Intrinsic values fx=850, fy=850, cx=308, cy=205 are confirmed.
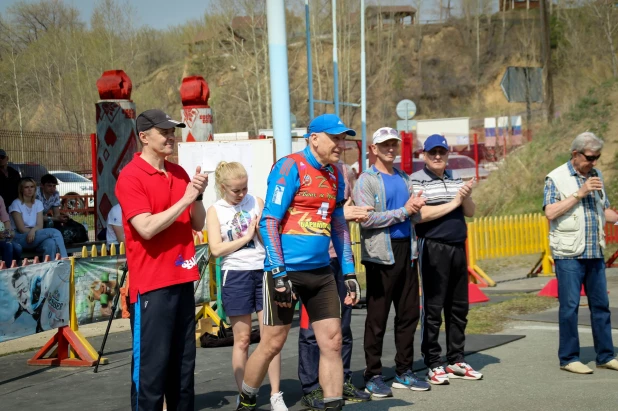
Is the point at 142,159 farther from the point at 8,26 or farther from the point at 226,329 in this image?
the point at 8,26

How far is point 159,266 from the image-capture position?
16.1ft

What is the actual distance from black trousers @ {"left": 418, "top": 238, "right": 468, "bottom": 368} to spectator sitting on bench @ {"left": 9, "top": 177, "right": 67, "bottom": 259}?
19.0 feet

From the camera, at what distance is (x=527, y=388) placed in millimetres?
6836

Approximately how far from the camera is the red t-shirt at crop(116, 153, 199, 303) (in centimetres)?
489

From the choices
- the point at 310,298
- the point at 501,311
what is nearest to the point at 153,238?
the point at 310,298

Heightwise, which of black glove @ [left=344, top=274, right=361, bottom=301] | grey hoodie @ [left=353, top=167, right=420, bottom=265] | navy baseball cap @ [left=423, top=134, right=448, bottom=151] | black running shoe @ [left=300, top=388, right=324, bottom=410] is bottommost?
black running shoe @ [left=300, top=388, right=324, bottom=410]

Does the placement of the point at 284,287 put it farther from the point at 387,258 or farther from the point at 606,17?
the point at 606,17

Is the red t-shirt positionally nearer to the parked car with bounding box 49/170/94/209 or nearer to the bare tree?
the parked car with bounding box 49/170/94/209

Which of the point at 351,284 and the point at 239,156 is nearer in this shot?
the point at 351,284

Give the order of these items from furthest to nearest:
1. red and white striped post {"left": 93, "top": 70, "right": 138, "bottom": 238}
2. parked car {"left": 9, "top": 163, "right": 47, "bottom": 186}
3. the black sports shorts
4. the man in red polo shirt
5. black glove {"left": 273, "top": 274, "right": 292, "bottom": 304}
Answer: parked car {"left": 9, "top": 163, "right": 47, "bottom": 186} → red and white striped post {"left": 93, "top": 70, "right": 138, "bottom": 238} → the black sports shorts → black glove {"left": 273, "top": 274, "right": 292, "bottom": 304} → the man in red polo shirt

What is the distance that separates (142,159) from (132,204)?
327mm

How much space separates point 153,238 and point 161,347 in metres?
0.63

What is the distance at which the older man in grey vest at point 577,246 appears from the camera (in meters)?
7.39

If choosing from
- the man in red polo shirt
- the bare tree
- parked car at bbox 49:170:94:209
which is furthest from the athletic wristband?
the bare tree
